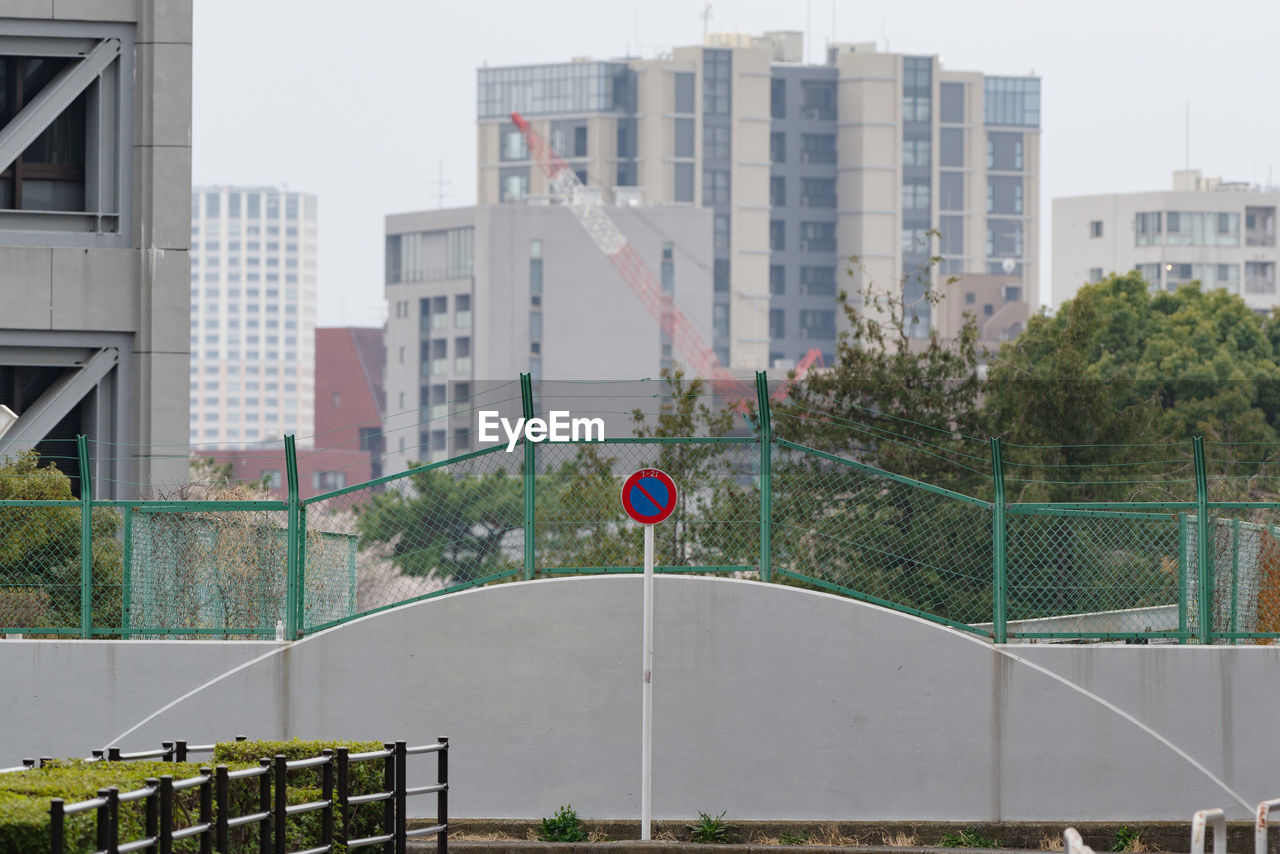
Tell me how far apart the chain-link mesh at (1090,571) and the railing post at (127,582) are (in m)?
Result: 6.86

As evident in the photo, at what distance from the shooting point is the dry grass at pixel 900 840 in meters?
12.9

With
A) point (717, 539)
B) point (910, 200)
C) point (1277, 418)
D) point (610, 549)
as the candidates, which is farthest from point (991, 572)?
point (910, 200)

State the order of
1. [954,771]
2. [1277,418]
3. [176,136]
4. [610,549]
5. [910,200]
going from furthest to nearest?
1. [910,200]
2. [1277,418]
3. [176,136]
4. [610,549]
5. [954,771]

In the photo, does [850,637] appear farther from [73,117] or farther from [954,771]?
[73,117]

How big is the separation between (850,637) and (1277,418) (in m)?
35.8

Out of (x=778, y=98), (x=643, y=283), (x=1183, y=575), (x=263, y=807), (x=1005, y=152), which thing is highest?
(x=778, y=98)

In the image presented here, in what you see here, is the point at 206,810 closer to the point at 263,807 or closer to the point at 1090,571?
the point at 263,807

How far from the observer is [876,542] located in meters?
14.5

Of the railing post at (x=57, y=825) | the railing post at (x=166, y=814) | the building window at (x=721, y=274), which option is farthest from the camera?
the building window at (x=721, y=274)

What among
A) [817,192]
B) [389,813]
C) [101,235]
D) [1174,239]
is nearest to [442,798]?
[389,813]

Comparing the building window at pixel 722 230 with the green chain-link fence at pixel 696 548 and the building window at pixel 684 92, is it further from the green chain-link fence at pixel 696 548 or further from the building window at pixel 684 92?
the green chain-link fence at pixel 696 548

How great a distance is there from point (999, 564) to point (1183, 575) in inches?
54.8

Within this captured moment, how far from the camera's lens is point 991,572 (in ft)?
44.3

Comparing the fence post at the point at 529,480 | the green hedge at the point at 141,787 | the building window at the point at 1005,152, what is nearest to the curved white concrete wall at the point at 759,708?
the fence post at the point at 529,480
